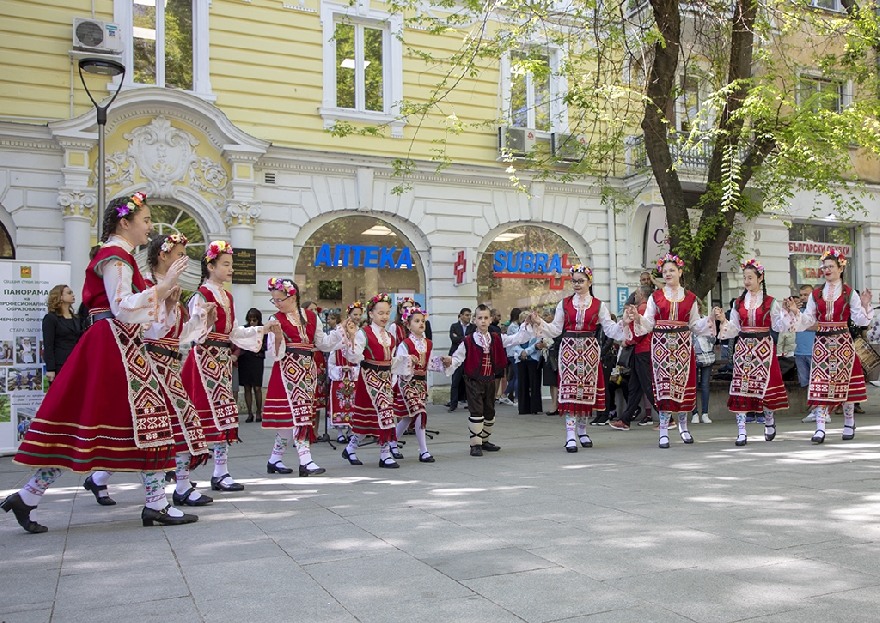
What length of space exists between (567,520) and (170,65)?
14.2 m

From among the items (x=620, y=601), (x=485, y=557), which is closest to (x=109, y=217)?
(x=485, y=557)

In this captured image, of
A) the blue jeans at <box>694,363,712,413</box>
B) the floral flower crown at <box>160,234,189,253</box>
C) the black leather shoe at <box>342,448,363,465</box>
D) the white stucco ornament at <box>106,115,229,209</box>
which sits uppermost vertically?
the white stucco ornament at <box>106,115,229,209</box>

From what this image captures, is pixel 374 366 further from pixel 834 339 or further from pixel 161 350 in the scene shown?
pixel 834 339

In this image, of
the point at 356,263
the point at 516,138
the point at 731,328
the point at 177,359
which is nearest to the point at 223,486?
the point at 177,359

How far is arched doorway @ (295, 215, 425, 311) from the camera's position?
17.6 m

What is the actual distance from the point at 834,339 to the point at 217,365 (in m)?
7.26

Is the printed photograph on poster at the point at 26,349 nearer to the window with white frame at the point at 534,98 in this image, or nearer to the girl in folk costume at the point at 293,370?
the girl in folk costume at the point at 293,370

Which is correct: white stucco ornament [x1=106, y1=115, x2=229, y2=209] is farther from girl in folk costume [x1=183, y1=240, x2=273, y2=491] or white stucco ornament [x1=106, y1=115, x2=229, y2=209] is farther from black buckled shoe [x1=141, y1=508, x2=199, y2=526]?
black buckled shoe [x1=141, y1=508, x2=199, y2=526]

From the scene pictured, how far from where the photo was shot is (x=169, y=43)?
54.0 ft

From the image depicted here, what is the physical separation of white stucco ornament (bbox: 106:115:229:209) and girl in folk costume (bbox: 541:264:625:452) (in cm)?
935

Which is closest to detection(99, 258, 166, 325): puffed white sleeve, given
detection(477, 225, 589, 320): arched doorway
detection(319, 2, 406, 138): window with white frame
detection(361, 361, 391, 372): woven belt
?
detection(361, 361, 391, 372): woven belt

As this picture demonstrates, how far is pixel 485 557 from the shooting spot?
4.39 metres

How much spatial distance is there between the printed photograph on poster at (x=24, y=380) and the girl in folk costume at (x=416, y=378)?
4.96m

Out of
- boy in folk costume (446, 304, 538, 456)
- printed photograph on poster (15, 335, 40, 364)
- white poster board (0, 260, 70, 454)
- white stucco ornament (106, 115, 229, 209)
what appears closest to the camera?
boy in folk costume (446, 304, 538, 456)
